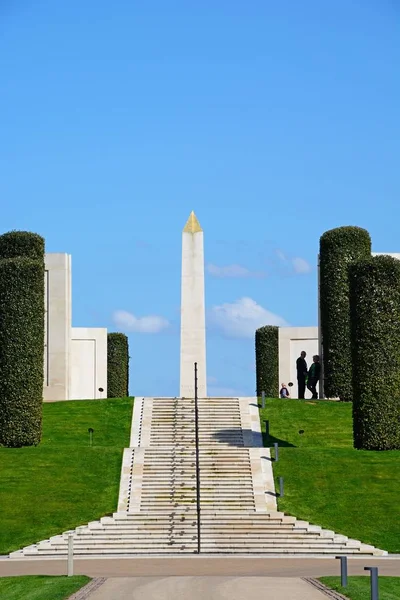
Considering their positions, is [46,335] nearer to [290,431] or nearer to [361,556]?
[290,431]

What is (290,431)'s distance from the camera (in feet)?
149

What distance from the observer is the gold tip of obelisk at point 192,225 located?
48.6 metres

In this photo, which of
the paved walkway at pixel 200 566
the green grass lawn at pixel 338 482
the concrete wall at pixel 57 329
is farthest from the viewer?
the concrete wall at pixel 57 329

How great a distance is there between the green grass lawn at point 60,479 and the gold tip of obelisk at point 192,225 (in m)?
8.07

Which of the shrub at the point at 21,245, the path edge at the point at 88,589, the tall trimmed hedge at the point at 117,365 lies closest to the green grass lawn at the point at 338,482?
the path edge at the point at 88,589

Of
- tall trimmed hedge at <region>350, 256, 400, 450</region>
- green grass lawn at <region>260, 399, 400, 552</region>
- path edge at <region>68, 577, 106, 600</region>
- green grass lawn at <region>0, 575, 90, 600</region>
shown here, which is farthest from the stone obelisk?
path edge at <region>68, 577, 106, 600</region>

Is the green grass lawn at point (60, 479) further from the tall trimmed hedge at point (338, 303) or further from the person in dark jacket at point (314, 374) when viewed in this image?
the person in dark jacket at point (314, 374)

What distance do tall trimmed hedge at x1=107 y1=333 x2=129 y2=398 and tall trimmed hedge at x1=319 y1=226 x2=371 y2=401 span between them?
16.1 meters

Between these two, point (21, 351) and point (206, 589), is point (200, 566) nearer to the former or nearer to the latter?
point (206, 589)

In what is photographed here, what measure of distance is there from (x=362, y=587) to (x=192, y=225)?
26460mm

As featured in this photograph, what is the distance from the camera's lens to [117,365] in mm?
66062

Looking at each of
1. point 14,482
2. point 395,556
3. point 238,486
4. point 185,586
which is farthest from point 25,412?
point 185,586

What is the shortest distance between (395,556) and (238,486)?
7.35 metres

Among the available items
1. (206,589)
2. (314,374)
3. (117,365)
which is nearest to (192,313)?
(314,374)
